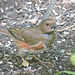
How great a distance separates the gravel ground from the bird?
39cm

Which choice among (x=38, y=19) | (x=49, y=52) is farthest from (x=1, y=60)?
(x=38, y=19)

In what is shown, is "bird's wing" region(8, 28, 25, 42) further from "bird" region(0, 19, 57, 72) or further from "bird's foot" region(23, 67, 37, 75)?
"bird's foot" region(23, 67, 37, 75)

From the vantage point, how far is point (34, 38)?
3270 millimetres

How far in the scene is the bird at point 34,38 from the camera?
10.5 ft

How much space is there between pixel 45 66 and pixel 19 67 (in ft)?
1.73

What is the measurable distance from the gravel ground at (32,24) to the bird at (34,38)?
1.29 feet

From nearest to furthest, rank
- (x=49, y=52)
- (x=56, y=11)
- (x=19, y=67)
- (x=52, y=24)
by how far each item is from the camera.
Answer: (x=52, y=24) → (x=19, y=67) → (x=49, y=52) → (x=56, y=11)

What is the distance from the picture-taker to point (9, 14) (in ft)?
16.0

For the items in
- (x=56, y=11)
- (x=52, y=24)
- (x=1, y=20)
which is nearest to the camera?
(x=52, y=24)

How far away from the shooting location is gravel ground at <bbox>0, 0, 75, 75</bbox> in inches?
135

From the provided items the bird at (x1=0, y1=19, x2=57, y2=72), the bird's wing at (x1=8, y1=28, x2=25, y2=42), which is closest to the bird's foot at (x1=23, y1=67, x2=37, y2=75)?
the bird at (x1=0, y1=19, x2=57, y2=72)

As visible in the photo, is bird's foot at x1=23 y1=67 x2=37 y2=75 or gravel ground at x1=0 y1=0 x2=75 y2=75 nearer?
bird's foot at x1=23 y1=67 x2=37 y2=75

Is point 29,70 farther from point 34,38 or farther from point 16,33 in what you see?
point 16,33

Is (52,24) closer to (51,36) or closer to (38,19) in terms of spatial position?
(51,36)
